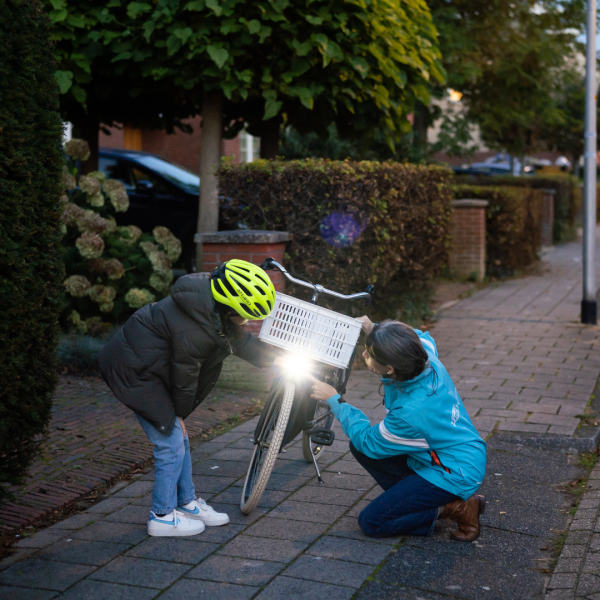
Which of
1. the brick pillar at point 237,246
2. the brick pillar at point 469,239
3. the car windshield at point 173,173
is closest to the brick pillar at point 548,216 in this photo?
the brick pillar at point 469,239

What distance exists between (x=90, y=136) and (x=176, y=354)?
6.92m

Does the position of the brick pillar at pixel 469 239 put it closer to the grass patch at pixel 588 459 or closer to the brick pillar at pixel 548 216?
the brick pillar at pixel 548 216

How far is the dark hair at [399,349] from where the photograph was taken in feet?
11.4

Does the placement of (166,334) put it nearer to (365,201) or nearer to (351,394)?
(351,394)

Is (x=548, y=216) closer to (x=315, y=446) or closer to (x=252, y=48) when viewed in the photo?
(x=252, y=48)

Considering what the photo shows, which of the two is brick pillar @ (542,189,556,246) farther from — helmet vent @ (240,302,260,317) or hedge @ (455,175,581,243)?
helmet vent @ (240,302,260,317)

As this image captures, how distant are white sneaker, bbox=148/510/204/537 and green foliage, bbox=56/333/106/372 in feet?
10.7

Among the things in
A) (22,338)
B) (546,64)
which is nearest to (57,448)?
(22,338)

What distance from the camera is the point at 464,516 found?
3711mm

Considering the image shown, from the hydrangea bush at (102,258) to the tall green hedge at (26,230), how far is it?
3.62 meters

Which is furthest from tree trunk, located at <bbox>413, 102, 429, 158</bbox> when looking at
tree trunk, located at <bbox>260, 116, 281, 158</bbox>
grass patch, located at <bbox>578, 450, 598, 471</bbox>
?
grass patch, located at <bbox>578, 450, 598, 471</bbox>

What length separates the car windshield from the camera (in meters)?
10.5

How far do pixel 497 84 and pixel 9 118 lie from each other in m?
15.6

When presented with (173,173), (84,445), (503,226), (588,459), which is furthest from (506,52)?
(84,445)
